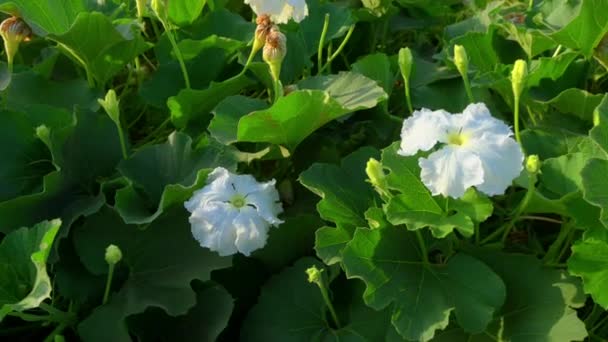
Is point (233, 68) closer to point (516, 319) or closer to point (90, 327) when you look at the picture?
point (90, 327)

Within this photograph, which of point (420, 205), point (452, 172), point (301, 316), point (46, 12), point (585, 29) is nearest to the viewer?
point (452, 172)

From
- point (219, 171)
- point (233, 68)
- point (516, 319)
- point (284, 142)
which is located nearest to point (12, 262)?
point (219, 171)

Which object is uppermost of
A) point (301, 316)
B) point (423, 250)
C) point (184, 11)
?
point (184, 11)

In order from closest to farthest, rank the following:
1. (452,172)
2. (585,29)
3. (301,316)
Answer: (452,172) < (301,316) < (585,29)

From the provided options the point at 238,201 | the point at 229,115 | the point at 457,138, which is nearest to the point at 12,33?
the point at 229,115

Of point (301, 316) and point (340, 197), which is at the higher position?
point (340, 197)

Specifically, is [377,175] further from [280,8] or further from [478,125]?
[280,8]

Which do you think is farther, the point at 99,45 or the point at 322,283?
the point at 99,45
